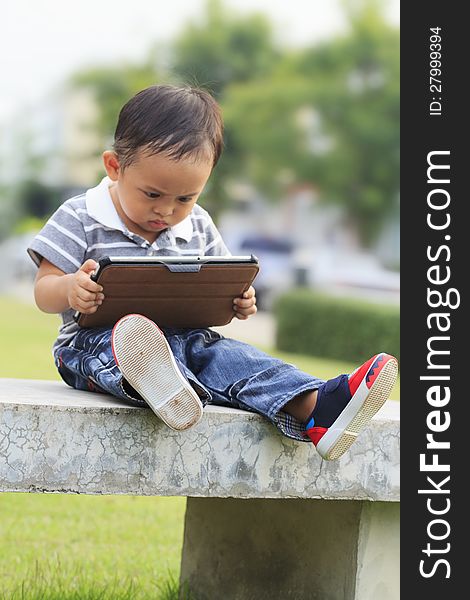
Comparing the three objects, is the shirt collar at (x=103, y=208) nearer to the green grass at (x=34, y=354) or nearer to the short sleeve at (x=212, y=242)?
the short sleeve at (x=212, y=242)

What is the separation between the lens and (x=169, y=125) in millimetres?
2904

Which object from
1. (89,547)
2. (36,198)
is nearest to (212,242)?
(89,547)

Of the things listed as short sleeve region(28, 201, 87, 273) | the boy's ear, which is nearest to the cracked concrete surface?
short sleeve region(28, 201, 87, 273)

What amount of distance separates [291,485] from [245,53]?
33.6m

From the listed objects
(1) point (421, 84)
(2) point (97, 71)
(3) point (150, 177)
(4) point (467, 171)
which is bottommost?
(3) point (150, 177)

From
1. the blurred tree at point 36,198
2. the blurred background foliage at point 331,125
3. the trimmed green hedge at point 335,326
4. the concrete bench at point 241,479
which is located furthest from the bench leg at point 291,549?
the blurred tree at point 36,198

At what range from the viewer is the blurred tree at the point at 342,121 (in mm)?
28875

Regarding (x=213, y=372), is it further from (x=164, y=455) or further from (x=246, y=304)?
(x=164, y=455)

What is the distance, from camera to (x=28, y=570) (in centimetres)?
363

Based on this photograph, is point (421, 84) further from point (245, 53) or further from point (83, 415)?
point (245, 53)

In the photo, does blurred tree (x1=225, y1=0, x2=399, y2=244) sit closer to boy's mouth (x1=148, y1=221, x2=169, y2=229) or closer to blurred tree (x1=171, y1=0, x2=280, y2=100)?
blurred tree (x1=171, y1=0, x2=280, y2=100)

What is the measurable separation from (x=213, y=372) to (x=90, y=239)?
0.51 metres

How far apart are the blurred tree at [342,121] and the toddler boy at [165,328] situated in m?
25.7

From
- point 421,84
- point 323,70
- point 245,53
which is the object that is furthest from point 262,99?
point 421,84
